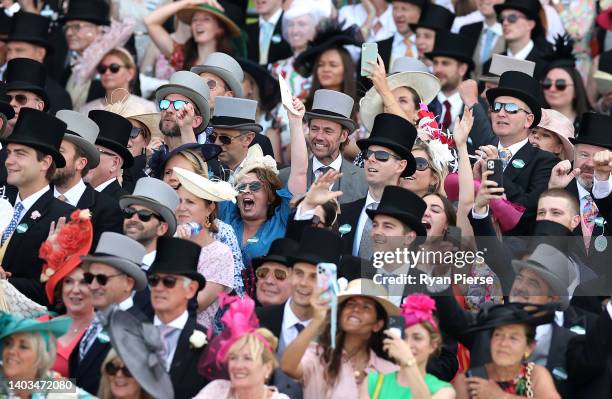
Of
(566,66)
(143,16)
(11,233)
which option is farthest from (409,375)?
(143,16)

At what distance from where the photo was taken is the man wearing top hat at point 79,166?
13758mm

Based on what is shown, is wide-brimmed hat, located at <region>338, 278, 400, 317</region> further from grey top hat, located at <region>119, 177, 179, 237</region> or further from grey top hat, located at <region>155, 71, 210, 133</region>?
grey top hat, located at <region>155, 71, 210, 133</region>

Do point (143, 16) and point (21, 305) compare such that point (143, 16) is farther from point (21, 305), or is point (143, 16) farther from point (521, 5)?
point (21, 305)

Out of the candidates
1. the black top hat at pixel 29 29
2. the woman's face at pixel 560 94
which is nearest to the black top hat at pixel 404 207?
the woman's face at pixel 560 94

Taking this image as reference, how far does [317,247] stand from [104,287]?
1508mm

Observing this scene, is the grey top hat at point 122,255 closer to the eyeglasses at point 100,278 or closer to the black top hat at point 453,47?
the eyeglasses at point 100,278

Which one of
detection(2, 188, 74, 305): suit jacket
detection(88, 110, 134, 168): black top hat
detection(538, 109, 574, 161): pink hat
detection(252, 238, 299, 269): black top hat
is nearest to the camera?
detection(252, 238, 299, 269): black top hat

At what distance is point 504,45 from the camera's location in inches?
699

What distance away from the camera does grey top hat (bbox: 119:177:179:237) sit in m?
12.9

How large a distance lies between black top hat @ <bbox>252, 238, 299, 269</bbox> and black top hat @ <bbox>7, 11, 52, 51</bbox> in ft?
18.2

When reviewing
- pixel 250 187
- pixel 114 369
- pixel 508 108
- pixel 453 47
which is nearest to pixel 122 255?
pixel 114 369

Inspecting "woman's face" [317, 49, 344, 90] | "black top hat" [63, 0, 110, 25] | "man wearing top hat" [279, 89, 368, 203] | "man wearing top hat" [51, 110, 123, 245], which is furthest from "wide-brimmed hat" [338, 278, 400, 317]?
"black top hat" [63, 0, 110, 25]

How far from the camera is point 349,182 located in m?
14.6

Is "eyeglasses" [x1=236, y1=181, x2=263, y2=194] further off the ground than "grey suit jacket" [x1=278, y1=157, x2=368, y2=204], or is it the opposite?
"grey suit jacket" [x1=278, y1=157, x2=368, y2=204]
